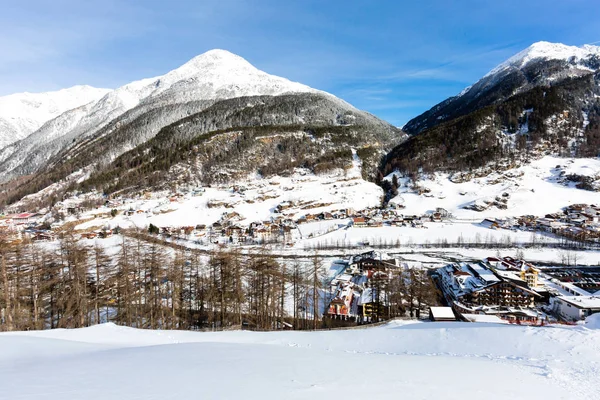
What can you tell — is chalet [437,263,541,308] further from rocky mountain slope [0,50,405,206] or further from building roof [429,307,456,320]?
rocky mountain slope [0,50,405,206]

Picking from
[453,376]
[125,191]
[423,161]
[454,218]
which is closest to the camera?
[453,376]

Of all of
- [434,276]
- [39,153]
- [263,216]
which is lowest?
[434,276]

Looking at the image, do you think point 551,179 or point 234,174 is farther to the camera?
point 234,174

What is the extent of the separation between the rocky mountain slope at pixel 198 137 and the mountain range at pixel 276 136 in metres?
0.49

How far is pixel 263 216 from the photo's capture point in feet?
193

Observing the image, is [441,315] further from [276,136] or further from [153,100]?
[153,100]

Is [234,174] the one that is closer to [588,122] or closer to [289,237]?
[289,237]

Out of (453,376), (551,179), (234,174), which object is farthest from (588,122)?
(453,376)

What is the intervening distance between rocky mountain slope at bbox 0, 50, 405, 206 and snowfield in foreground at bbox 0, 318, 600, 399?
76160 mm

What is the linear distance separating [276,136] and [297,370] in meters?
99.0

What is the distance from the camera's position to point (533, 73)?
13112cm

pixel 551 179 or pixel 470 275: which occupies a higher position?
pixel 551 179

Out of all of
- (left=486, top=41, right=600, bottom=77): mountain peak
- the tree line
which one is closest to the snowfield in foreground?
the tree line

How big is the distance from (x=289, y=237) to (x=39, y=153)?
138064 mm
